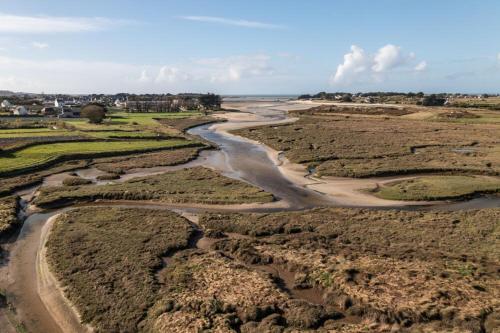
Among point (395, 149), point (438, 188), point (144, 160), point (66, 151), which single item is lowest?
point (438, 188)

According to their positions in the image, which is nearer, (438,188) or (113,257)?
(113,257)

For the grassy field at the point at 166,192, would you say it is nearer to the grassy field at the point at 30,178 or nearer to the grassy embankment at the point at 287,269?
the grassy field at the point at 30,178

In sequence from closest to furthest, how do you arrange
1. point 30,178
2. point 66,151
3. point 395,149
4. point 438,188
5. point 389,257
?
point 389,257
point 438,188
point 30,178
point 66,151
point 395,149

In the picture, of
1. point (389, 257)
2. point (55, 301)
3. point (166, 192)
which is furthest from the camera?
point (166, 192)

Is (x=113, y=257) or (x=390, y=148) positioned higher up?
(x=390, y=148)

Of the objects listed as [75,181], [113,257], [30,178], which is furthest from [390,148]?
[113,257]

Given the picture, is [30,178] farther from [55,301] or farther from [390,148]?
[390,148]
